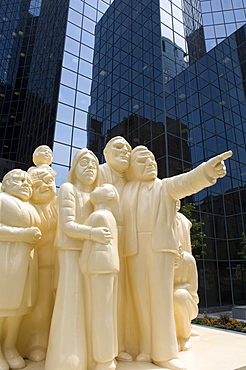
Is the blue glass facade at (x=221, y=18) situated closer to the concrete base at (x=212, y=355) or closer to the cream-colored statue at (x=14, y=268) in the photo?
the concrete base at (x=212, y=355)

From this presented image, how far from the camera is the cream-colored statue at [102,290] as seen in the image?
2.65 metres

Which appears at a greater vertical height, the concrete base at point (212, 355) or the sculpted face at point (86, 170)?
the sculpted face at point (86, 170)

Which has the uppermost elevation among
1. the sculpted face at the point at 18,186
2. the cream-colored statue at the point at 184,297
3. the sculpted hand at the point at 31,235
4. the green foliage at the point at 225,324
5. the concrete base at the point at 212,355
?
the sculpted face at the point at 18,186

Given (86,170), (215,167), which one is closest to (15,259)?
(86,170)

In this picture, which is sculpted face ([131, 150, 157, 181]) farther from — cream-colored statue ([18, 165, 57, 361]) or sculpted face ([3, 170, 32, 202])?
sculpted face ([3, 170, 32, 202])

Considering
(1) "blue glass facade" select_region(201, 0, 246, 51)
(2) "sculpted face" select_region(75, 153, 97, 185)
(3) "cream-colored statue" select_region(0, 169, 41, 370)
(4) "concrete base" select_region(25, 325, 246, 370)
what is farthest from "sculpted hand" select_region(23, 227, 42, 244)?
(1) "blue glass facade" select_region(201, 0, 246, 51)

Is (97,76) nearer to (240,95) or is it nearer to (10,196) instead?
(240,95)

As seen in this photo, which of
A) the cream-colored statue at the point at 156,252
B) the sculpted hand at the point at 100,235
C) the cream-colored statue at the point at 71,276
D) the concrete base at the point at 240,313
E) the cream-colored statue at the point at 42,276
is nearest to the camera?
the cream-colored statue at the point at 71,276

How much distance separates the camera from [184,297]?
3742mm

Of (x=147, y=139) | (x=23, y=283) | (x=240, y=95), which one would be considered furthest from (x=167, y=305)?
(x=240, y=95)

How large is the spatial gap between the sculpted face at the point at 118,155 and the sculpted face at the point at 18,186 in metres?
1.26

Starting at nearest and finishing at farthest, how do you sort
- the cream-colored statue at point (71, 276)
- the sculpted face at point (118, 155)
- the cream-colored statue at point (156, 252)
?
1. the cream-colored statue at point (71, 276)
2. the cream-colored statue at point (156, 252)
3. the sculpted face at point (118, 155)

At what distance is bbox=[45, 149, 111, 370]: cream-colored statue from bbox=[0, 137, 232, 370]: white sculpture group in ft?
0.03

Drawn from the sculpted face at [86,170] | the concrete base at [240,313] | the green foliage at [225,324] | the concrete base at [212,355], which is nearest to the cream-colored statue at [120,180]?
the sculpted face at [86,170]
